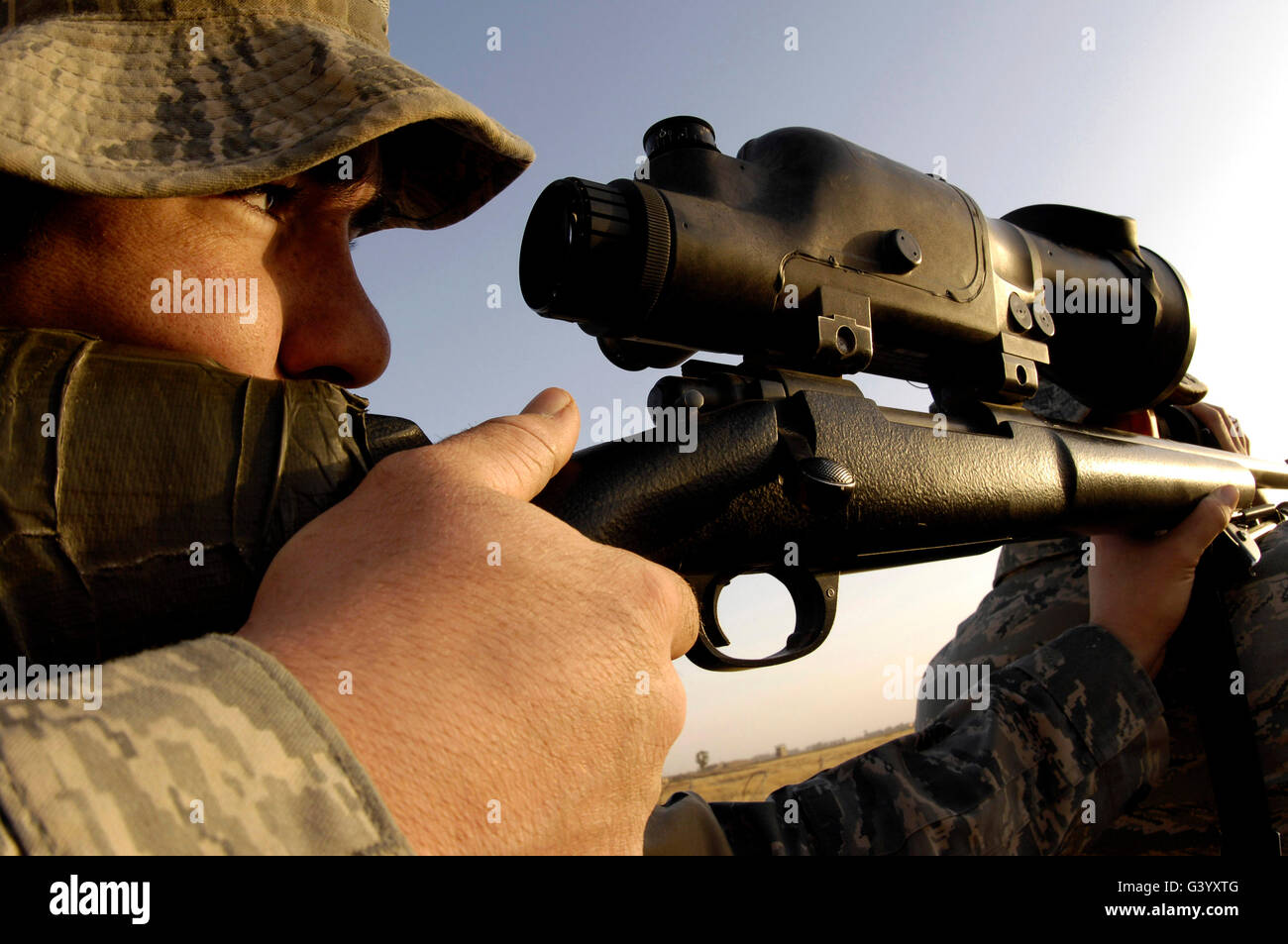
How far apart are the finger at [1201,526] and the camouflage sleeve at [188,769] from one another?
8.96 ft

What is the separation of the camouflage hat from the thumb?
0.57 m

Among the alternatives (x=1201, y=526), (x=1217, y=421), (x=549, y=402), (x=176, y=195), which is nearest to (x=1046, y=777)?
(x=1201, y=526)

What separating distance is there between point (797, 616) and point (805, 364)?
56 cm

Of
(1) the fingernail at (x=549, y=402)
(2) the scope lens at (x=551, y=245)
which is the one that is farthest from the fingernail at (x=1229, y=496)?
(1) the fingernail at (x=549, y=402)

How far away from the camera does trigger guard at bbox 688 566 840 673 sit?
1.55 meters

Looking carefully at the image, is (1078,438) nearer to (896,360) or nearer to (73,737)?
(896,360)

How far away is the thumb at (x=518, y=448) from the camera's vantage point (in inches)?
39.7

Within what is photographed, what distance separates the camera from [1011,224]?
2.41 metres

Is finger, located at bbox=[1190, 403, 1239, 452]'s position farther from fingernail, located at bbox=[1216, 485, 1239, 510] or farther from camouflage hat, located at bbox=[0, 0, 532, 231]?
camouflage hat, located at bbox=[0, 0, 532, 231]

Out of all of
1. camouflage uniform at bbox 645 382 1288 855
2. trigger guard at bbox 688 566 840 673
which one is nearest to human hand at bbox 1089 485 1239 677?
camouflage uniform at bbox 645 382 1288 855

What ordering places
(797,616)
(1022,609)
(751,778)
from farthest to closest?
1. (751,778)
2. (1022,609)
3. (797,616)

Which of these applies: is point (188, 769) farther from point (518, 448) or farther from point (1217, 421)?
point (1217, 421)

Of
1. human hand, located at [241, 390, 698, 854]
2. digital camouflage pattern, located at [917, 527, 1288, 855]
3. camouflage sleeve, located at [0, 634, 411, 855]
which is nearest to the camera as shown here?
camouflage sleeve, located at [0, 634, 411, 855]

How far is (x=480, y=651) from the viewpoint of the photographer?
79 centimetres
